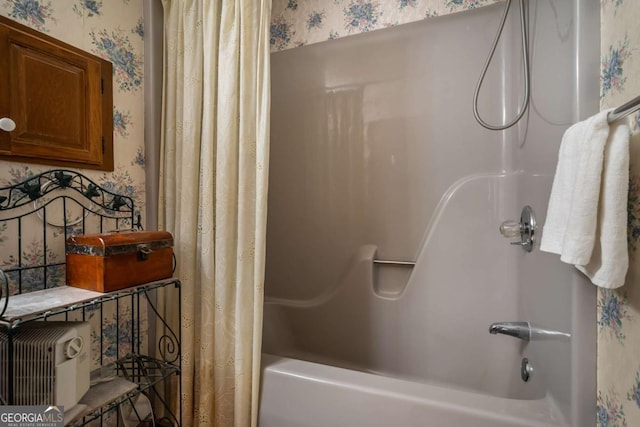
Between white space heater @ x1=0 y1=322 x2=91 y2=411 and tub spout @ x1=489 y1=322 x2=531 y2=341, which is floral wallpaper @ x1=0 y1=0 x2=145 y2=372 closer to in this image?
white space heater @ x1=0 y1=322 x2=91 y2=411

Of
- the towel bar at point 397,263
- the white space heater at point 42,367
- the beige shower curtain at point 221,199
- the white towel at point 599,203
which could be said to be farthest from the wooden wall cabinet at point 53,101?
the white towel at point 599,203

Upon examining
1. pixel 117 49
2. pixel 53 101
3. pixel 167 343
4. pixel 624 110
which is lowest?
pixel 167 343

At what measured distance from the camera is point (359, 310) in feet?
5.23

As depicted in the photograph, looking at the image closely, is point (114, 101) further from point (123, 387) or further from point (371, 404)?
point (371, 404)

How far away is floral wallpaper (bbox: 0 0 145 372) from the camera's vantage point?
37.8 inches

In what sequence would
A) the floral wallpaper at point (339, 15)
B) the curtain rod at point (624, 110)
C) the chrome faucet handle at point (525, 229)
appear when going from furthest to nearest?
the floral wallpaper at point (339, 15)
the chrome faucet handle at point (525, 229)
the curtain rod at point (624, 110)

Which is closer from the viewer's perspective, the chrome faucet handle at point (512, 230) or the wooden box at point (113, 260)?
the wooden box at point (113, 260)

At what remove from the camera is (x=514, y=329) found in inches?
45.9

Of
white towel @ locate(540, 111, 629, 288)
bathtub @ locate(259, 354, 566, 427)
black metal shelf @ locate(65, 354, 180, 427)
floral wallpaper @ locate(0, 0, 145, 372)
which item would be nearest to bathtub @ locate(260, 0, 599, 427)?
bathtub @ locate(259, 354, 566, 427)

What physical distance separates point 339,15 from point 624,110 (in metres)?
1.48

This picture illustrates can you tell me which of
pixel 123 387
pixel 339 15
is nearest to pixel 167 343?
pixel 123 387

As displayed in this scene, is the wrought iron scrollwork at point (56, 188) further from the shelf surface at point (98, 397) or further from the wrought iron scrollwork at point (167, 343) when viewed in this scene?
the shelf surface at point (98, 397)

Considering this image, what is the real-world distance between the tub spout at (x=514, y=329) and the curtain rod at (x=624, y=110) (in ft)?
2.79

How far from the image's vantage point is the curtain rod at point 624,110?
0.50m
